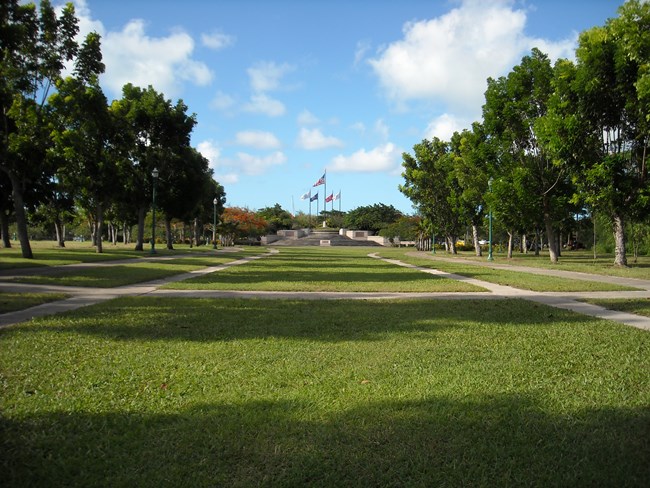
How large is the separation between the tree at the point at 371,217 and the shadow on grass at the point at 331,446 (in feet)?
352

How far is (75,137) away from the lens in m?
28.8

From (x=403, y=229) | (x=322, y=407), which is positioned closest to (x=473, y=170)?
(x=322, y=407)

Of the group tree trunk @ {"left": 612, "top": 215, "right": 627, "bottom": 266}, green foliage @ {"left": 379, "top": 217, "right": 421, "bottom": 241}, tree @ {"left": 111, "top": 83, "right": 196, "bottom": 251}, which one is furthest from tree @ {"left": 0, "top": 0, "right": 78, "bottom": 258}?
green foliage @ {"left": 379, "top": 217, "right": 421, "bottom": 241}

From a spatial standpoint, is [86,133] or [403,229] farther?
[403,229]

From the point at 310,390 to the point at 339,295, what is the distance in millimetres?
9015

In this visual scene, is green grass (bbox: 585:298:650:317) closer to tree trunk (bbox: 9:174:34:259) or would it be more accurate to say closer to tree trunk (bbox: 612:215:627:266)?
tree trunk (bbox: 612:215:627:266)

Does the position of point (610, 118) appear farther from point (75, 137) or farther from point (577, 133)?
point (75, 137)

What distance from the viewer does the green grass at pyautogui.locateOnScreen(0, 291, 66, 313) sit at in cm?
1028

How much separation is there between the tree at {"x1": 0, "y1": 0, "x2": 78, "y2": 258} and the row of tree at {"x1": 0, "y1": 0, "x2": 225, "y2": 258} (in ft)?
0.14

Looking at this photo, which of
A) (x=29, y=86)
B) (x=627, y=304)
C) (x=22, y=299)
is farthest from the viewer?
(x=29, y=86)

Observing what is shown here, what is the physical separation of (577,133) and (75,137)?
84.4ft

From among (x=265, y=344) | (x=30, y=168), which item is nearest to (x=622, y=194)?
(x=265, y=344)

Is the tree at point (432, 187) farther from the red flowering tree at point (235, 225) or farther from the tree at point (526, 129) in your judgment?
the red flowering tree at point (235, 225)

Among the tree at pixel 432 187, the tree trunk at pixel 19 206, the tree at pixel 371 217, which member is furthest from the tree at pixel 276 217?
the tree trunk at pixel 19 206
